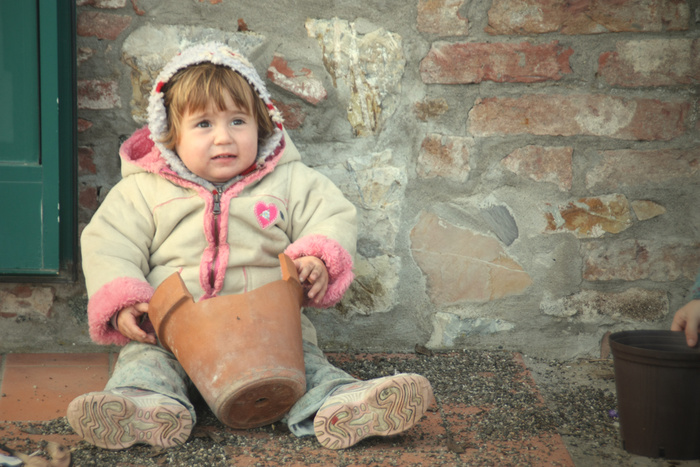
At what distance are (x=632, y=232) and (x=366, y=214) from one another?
0.92 meters

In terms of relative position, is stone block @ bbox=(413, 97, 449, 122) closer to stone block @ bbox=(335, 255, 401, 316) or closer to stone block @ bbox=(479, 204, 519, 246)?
stone block @ bbox=(479, 204, 519, 246)

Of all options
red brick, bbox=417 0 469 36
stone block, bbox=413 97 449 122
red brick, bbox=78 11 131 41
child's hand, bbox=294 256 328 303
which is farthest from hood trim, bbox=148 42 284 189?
red brick, bbox=417 0 469 36

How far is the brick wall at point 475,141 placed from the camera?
7.90ft

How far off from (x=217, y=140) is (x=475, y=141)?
0.88 meters

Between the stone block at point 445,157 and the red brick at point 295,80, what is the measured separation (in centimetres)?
40

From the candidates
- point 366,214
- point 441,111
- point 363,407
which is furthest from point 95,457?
point 441,111

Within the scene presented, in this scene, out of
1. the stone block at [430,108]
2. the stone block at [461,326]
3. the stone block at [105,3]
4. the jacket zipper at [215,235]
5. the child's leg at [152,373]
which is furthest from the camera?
the stone block at [461,326]

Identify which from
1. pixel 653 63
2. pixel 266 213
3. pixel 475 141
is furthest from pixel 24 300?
pixel 653 63

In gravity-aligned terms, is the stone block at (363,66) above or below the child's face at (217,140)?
above

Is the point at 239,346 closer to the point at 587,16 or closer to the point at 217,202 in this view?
the point at 217,202

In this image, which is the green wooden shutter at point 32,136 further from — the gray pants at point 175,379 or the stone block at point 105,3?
the gray pants at point 175,379

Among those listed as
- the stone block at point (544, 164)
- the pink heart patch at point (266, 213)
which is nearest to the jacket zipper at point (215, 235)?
the pink heart patch at point (266, 213)

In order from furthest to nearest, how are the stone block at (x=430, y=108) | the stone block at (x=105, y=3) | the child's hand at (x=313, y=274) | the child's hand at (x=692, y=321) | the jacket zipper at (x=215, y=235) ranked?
the stone block at (x=430, y=108) → the stone block at (x=105, y=3) → the jacket zipper at (x=215, y=235) → the child's hand at (x=313, y=274) → the child's hand at (x=692, y=321)

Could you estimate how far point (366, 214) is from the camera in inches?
99.4
